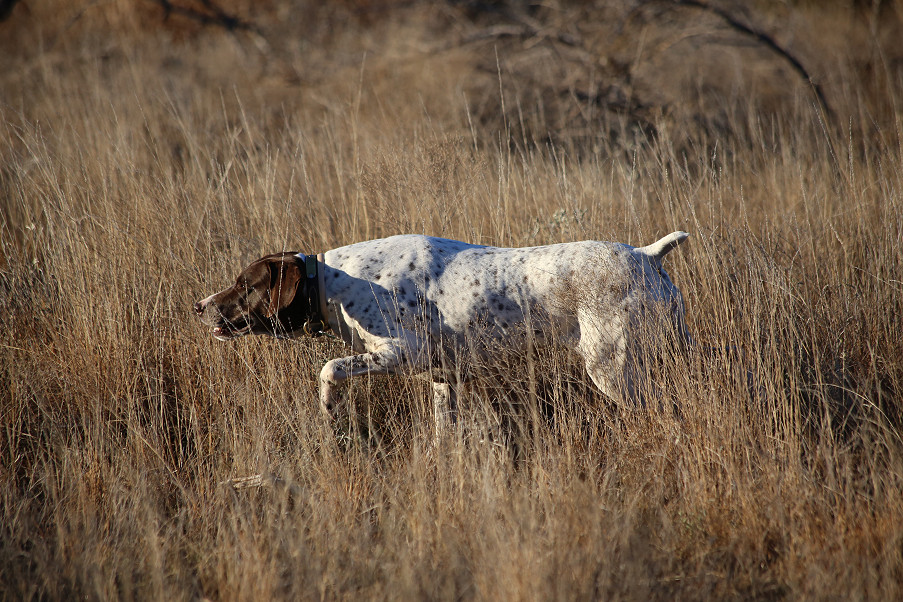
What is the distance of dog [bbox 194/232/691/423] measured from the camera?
9.66ft

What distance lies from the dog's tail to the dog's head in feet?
5.51

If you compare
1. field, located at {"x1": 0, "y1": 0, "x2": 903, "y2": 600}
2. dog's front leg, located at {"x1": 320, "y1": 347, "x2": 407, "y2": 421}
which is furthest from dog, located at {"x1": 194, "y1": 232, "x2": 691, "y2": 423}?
field, located at {"x1": 0, "y1": 0, "x2": 903, "y2": 600}

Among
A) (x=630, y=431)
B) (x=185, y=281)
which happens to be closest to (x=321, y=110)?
(x=185, y=281)

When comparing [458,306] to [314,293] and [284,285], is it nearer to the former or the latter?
[314,293]

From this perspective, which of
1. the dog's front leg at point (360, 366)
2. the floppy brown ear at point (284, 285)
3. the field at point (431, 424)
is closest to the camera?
the field at point (431, 424)

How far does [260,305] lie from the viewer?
3.13 metres

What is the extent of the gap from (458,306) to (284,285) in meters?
0.84

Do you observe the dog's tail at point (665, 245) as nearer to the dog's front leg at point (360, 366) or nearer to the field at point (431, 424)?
the field at point (431, 424)

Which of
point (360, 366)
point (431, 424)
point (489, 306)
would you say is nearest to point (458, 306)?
point (489, 306)

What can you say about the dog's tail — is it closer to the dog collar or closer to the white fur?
the white fur

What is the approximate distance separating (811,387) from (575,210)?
5.67ft

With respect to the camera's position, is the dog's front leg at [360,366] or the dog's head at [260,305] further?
the dog's head at [260,305]

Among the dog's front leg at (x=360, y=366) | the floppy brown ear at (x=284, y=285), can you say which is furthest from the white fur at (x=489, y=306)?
the floppy brown ear at (x=284, y=285)

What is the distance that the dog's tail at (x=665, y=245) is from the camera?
297cm
